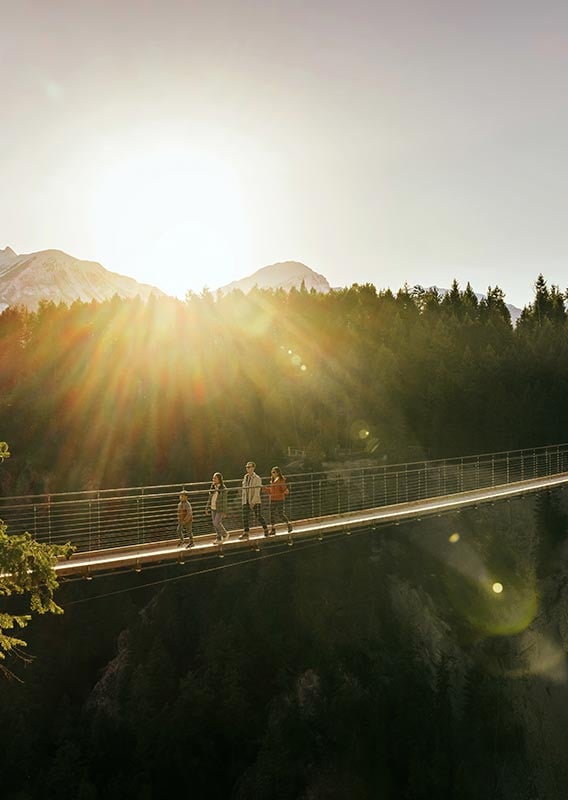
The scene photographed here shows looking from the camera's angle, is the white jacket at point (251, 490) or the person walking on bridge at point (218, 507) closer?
the person walking on bridge at point (218, 507)

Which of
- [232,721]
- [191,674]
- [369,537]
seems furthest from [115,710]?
[369,537]

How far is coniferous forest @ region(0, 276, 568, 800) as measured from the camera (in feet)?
63.6

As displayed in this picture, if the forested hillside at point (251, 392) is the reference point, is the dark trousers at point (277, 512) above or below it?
below

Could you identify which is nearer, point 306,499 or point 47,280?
point 306,499

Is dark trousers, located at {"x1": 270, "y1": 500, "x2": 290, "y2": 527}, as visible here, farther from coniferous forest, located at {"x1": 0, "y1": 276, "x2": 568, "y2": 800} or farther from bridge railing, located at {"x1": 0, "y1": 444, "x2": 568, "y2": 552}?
coniferous forest, located at {"x1": 0, "y1": 276, "x2": 568, "y2": 800}

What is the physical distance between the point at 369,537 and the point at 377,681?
5.82 m

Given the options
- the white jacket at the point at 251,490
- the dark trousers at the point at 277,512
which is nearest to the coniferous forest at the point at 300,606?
the dark trousers at the point at 277,512

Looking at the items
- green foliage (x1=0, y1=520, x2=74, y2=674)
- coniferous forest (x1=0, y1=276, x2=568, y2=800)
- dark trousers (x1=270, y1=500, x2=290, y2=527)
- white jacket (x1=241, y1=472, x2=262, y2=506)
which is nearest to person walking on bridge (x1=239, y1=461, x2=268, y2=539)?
white jacket (x1=241, y1=472, x2=262, y2=506)

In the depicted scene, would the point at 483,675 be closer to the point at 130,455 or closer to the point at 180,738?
the point at 180,738

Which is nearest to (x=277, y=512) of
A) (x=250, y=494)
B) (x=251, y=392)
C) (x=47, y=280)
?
(x=250, y=494)

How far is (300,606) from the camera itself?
2405cm

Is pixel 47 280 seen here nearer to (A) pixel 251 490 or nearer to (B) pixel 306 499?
(B) pixel 306 499

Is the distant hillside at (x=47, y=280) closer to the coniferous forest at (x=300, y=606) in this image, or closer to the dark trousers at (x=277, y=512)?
the coniferous forest at (x=300, y=606)

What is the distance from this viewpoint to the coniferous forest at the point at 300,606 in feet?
63.6
